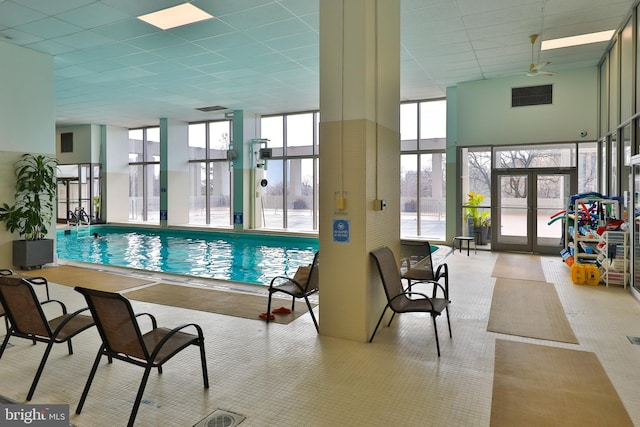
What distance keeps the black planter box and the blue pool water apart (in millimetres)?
1538

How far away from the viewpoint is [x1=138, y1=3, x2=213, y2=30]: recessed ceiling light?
5582mm

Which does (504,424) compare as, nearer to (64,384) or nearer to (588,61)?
(64,384)

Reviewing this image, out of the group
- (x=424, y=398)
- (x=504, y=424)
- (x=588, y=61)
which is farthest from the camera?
(x=588, y=61)

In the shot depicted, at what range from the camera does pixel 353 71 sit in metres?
3.70

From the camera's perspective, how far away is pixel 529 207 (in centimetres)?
875

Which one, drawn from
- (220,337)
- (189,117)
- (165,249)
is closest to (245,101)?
(189,117)

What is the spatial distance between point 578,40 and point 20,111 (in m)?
9.18

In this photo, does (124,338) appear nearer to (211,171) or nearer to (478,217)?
(478,217)

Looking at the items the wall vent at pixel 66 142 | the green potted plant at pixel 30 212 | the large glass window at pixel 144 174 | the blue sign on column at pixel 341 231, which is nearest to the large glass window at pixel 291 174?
the large glass window at pixel 144 174

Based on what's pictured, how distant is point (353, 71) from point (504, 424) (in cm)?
291

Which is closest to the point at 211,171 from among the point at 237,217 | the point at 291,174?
the point at 237,217

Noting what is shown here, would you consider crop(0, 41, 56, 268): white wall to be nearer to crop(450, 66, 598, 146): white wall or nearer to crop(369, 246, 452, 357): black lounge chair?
crop(369, 246, 452, 357): black lounge chair

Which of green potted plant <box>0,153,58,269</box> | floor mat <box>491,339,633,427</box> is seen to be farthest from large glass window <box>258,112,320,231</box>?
floor mat <box>491,339,633,427</box>

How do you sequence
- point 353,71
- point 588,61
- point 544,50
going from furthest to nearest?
point 588,61 < point 544,50 < point 353,71
